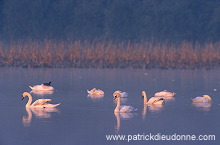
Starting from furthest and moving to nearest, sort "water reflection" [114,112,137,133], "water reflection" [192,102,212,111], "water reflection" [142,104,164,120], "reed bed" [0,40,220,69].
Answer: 1. "reed bed" [0,40,220,69]
2. "water reflection" [192,102,212,111]
3. "water reflection" [142,104,164,120]
4. "water reflection" [114,112,137,133]

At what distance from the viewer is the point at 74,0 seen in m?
50.1

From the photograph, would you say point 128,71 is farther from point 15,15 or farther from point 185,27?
point 15,15

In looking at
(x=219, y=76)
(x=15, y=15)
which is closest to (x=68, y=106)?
(x=219, y=76)

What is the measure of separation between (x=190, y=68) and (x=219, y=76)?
3365 mm

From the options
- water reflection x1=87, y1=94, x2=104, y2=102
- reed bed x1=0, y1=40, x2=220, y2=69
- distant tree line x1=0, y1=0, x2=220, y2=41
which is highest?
distant tree line x1=0, y1=0, x2=220, y2=41

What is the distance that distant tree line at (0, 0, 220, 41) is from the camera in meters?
45.5

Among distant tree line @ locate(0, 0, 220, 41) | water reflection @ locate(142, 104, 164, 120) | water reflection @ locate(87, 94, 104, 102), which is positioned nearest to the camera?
water reflection @ locate(142, 104, 164, 120)

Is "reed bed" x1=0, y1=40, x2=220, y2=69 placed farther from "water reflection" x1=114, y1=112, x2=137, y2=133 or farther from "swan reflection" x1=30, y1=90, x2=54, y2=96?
"water reflection" x1=114, y1=112, x2=137, y2=133

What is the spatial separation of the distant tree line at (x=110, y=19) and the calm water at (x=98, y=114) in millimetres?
25689

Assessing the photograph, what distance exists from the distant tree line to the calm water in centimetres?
2569

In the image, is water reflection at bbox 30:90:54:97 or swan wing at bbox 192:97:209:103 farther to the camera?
water reflection at bbox 30:90:54:97

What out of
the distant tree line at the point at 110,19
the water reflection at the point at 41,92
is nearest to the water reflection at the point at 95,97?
the water reflection at the point at 41,92

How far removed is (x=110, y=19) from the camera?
4681cm

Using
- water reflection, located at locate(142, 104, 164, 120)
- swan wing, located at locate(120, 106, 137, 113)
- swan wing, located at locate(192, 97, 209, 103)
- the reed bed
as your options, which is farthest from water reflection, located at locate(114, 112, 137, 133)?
the reed bed
